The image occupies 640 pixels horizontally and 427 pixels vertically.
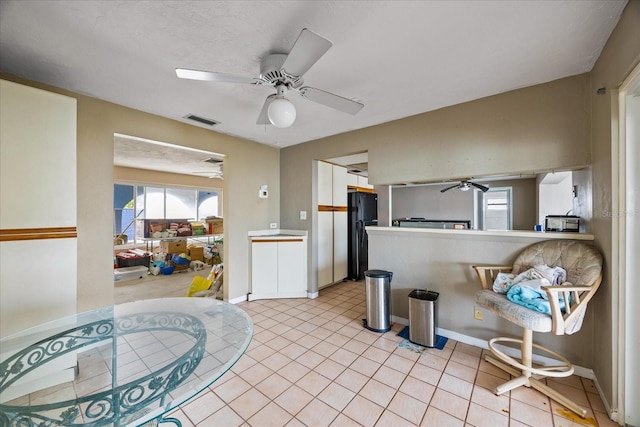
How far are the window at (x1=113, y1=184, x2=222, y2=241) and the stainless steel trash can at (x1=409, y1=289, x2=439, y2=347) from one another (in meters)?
6.87

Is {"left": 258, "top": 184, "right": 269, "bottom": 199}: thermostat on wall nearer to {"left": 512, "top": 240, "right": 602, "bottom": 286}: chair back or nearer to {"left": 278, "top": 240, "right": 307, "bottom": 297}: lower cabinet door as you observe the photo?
{"left": 278, "top": 240, "right": 307, "bottom": 297}: lower cabinet door

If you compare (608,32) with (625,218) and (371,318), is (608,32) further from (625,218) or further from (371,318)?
(371,318)

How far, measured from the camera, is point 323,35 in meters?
1.61

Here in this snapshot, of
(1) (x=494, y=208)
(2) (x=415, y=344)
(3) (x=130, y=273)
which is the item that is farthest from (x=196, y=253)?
(1) (x=494, y=208)

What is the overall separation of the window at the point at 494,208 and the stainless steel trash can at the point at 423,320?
13.6 feet

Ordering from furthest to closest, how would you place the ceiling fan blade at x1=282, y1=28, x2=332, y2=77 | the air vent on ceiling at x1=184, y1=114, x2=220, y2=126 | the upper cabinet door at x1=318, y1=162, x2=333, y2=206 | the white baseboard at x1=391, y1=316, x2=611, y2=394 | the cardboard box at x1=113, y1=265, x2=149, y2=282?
the cardboard box at x1=113, y1=265, x2=149, y2=282
the upper cabinet door at x1=318, y1=162, x2=333, y2=206
the air vent on ceiling at x1=184, y1=114, x2=220, y2=126
the white baseboard at x1=391, y1=316, x2=611, y2=394
the ceiling fan blade at x1=282, y1=28, x2=332, y2=77

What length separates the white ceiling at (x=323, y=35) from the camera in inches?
54.7

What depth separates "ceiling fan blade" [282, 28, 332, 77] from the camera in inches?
50.3

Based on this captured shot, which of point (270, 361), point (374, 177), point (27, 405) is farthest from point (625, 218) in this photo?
point (27, 405)

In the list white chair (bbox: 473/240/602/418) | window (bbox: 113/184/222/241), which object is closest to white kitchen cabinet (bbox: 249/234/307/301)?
white chair (bbox: 473/240/602/418)

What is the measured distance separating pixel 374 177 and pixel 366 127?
697mm

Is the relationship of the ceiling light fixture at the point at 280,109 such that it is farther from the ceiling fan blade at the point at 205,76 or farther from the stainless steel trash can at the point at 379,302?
the stainless steel trash can at the point at 379,302

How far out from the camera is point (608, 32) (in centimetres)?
156

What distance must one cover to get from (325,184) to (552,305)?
10.6ft
